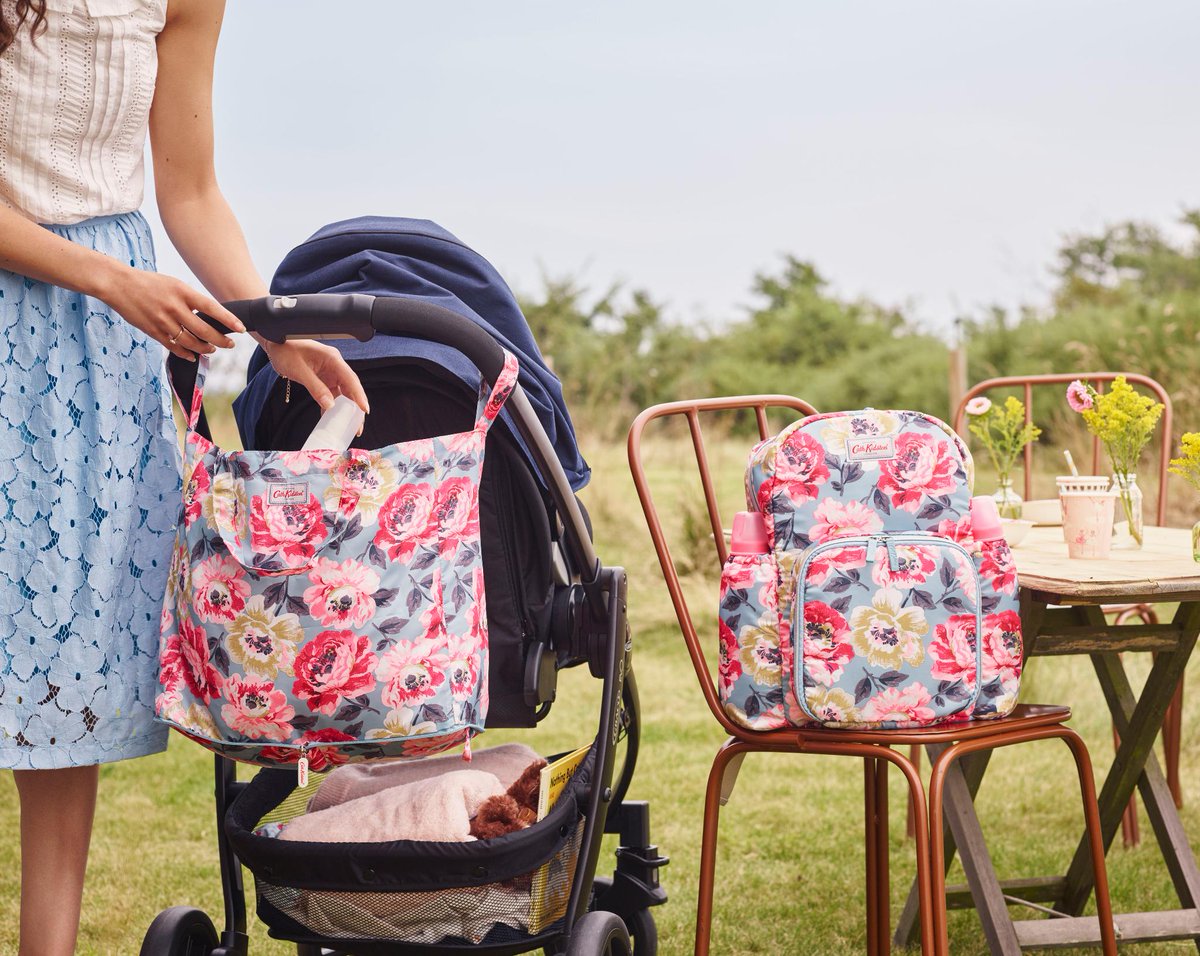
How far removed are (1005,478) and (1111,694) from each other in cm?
51

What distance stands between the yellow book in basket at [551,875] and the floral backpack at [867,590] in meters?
0.35

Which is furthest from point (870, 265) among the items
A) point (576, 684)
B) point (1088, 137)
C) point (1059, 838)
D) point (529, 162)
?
point (1059, 838)

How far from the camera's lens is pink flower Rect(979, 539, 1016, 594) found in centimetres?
181

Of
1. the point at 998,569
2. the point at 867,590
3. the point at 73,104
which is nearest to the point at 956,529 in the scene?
the point at 998,569

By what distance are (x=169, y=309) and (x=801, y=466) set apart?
930 mm

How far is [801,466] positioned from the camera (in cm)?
186

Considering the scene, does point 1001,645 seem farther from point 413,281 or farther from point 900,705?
point 413,281

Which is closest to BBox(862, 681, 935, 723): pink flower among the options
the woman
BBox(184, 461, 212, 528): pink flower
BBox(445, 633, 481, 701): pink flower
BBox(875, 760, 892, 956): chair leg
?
BBox(875, 760, 892, 956): chair leg

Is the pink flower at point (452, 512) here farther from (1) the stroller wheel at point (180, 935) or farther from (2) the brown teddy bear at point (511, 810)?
(1) the stroller wheel at point (180, 935)

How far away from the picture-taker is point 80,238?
1.54 metres

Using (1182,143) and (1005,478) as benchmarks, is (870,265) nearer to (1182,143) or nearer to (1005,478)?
(1182,143)

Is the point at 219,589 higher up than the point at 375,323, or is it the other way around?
the point at 375,323

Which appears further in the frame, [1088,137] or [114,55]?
[1088,137]

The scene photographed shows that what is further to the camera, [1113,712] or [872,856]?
[1113,712]
